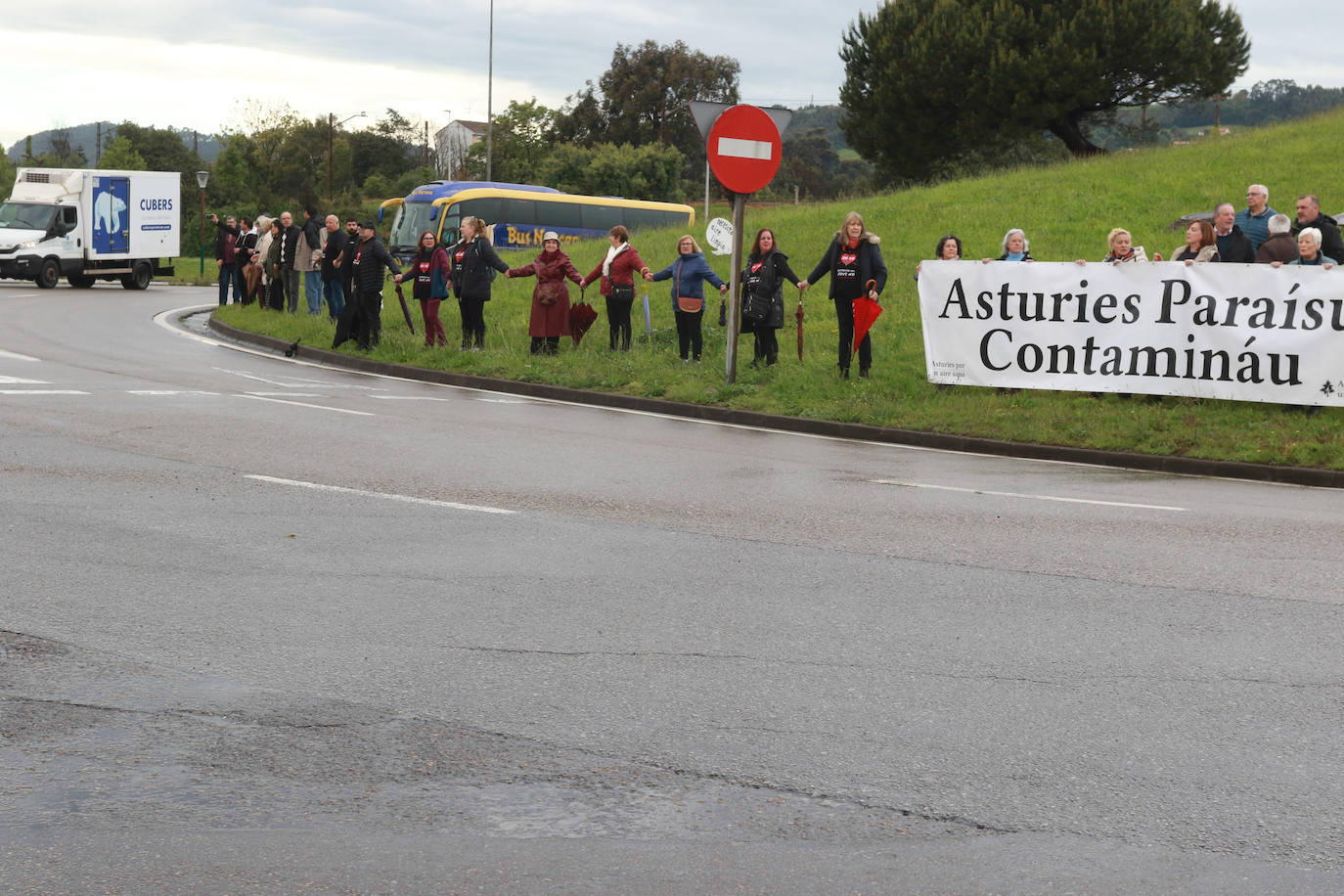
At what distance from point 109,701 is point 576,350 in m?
16.0

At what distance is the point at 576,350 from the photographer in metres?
21.0

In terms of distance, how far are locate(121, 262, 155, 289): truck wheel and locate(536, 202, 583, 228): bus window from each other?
15057 millimetres

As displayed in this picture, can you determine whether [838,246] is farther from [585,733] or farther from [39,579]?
[585,733]

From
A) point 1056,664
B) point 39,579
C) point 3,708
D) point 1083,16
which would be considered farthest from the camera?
point 1083,16

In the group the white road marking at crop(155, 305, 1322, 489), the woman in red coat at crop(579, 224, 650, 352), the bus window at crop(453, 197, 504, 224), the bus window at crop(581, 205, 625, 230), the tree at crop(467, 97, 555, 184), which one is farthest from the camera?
the tree at crop(467, 97, 555, 184)

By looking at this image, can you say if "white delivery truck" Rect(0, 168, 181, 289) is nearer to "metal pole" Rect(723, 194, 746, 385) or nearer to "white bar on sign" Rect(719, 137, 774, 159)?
"metal pole" Rect(723, 194, 746, 385)

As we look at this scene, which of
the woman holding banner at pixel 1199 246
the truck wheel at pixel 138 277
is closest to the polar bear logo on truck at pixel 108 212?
the truck wheel at pixel 138 277

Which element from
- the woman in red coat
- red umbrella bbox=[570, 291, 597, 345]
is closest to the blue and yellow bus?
red umbrella bbox=[570, 291, 597, 345]

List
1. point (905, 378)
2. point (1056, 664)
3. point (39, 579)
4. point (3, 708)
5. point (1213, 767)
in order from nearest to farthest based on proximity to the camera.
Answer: point (1213, 767) → point (3, 708) → point (1056, 664) → point (39, 579) → point (905, 378)

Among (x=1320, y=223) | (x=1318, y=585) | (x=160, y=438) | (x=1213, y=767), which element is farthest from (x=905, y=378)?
(x=1213, y=767)

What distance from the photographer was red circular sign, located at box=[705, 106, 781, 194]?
16.0 metres

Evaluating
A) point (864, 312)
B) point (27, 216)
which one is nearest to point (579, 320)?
point (864, 312)

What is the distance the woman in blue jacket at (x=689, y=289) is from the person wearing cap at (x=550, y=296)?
4.74 feet

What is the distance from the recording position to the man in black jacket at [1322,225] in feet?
47.0
